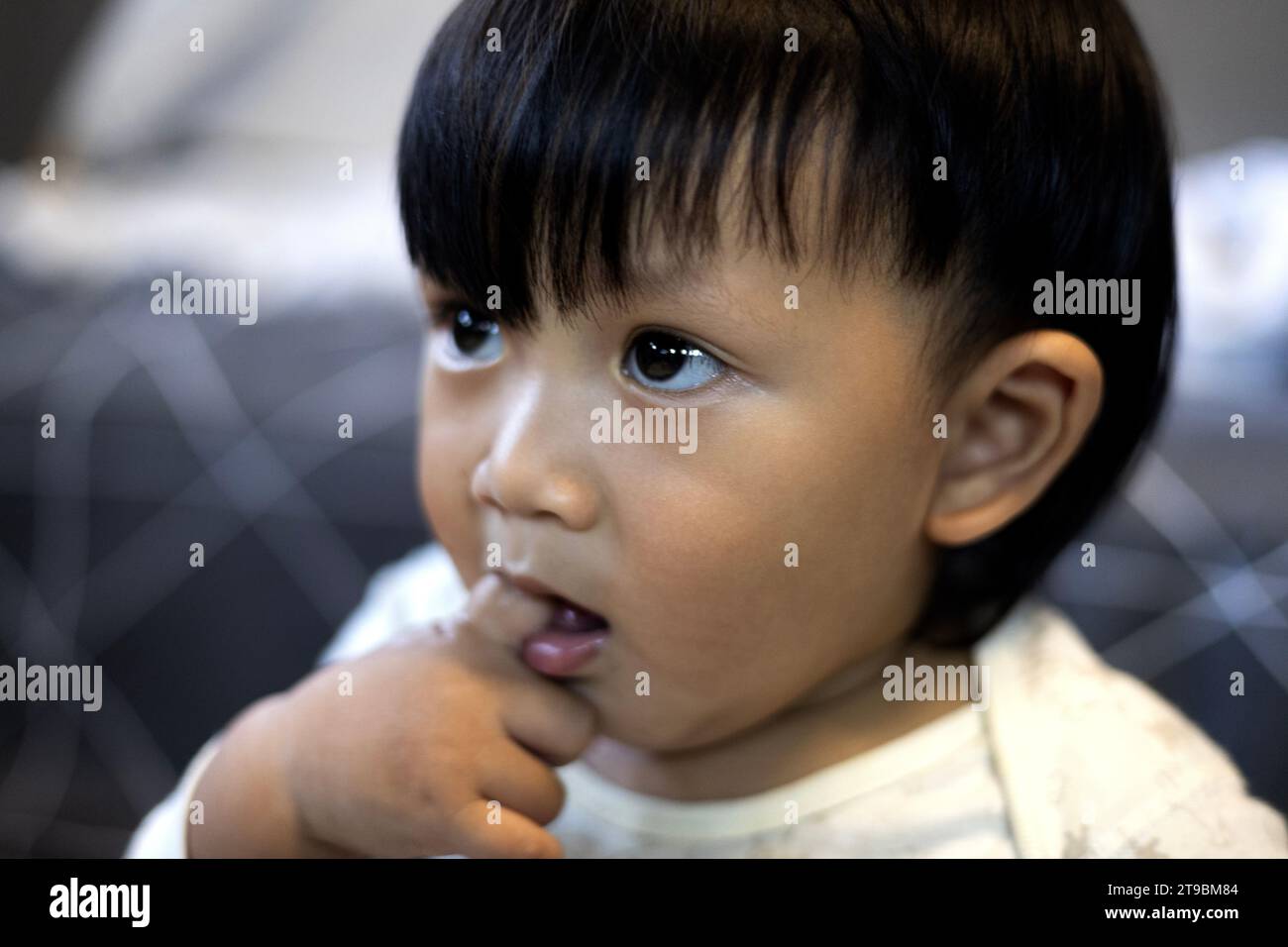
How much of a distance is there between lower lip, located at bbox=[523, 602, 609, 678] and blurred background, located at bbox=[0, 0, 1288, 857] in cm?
40

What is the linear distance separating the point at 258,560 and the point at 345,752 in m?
0.39

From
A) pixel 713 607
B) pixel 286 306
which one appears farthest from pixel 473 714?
pixel 286 306

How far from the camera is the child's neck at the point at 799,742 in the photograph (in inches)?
31.5

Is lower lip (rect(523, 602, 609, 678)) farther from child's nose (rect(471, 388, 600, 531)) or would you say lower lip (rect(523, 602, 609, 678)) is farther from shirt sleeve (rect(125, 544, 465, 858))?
shirt sleeve (rect(125, 544, 465, 858))

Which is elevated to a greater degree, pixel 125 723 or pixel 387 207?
pixel 387 207

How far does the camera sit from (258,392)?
3.52 feet

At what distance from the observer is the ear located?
0.71 meters

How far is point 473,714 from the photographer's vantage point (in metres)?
0.69

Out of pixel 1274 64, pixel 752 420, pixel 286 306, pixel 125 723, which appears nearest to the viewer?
pixel 752 420

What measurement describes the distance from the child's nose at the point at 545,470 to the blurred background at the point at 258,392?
0.44 meters

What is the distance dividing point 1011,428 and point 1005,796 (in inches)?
8.8

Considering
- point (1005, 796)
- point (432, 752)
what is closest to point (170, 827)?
point (432, 752)

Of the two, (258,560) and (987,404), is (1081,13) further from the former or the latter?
(258,560)

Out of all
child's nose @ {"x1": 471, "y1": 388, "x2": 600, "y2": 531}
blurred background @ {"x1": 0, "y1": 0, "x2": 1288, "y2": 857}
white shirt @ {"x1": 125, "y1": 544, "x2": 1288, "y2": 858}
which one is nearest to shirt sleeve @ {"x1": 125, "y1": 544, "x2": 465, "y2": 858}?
blurred background @ {"x1": 0, "y1": 0, "x2": 1288, "y2": 857}
